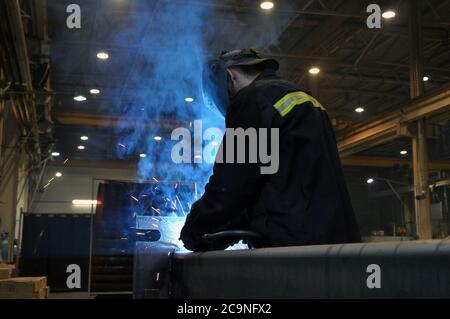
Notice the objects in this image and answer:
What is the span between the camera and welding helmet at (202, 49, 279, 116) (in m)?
1.88

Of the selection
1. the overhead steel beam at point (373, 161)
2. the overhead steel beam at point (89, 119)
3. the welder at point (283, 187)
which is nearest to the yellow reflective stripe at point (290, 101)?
the welder at point (283, 187)

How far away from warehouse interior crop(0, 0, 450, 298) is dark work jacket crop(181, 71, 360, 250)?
3.06 metres

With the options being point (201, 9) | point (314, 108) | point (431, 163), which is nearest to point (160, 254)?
point (314, 108)

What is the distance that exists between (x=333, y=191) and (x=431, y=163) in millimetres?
17157

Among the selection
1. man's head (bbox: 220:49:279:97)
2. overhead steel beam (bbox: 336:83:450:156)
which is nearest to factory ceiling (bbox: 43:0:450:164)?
overhead steel beam (bbox: 336:83:450:156)

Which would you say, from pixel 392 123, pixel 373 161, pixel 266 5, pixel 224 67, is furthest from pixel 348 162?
pixel 224 67

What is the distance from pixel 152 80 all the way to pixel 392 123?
514cm

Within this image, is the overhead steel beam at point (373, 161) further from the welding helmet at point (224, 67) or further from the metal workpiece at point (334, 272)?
the metal workpiece at point (334, 272)

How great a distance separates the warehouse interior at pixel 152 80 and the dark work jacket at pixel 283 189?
3.06 meters

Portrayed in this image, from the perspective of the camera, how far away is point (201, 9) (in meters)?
8.89

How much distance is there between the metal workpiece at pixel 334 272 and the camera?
28.3 inches

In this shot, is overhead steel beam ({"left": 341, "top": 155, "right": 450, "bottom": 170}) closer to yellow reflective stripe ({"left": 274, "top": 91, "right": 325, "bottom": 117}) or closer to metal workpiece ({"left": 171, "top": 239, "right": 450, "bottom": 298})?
yellow reflective stripe ({"left": 274, "top": 91, "right": 325, "bottom": 117})

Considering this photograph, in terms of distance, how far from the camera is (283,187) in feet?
5.18
